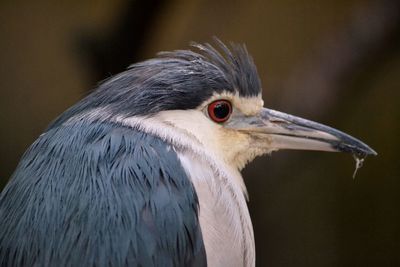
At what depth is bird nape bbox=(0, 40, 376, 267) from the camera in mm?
1741

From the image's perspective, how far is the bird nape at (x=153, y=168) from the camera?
5.71ft

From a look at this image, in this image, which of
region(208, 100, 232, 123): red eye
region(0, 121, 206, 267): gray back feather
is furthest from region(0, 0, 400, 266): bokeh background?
region(0, 121, 206, 267): gray back feather

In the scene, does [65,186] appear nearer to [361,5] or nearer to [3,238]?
[3,238]

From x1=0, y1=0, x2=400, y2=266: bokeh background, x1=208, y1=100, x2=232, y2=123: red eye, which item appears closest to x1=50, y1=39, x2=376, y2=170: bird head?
x1=208, y1=100, x2=232, y2=123: red eye

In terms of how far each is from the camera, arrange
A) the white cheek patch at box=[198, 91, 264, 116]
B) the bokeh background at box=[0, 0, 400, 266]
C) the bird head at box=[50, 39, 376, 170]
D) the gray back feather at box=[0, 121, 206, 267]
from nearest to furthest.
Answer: the gray back feather at box=[0, 121, 206, 267] → the bird head at box=[50, 39, 376, 170] → the white cheek patch at box=[198, 91, 264, 116] → the bokeh background at box=[0, 0, 400, 266]

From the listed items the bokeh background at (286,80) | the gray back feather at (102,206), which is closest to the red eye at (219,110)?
the gray back feather at (102,206)

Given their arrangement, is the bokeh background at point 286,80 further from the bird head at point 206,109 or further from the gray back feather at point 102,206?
the gray back feather at point 102,206

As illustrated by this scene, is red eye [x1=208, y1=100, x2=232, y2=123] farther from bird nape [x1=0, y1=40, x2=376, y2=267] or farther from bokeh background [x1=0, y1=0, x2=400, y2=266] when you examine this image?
bokeh background [x1=0, y1=0, x2=400, y2=266]

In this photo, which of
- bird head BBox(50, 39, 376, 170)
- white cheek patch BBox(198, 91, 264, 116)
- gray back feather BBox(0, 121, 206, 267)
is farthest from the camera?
white cheek patch BBox(198, 91, 264, 116)

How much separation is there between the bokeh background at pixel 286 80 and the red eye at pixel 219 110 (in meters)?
1.02

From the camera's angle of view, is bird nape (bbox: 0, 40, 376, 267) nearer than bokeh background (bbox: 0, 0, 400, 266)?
Yes

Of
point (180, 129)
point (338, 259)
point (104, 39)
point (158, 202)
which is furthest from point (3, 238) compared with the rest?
point (338, 259)

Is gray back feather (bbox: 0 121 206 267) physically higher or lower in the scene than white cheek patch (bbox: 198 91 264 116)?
lower

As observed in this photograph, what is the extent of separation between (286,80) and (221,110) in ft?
4.21
